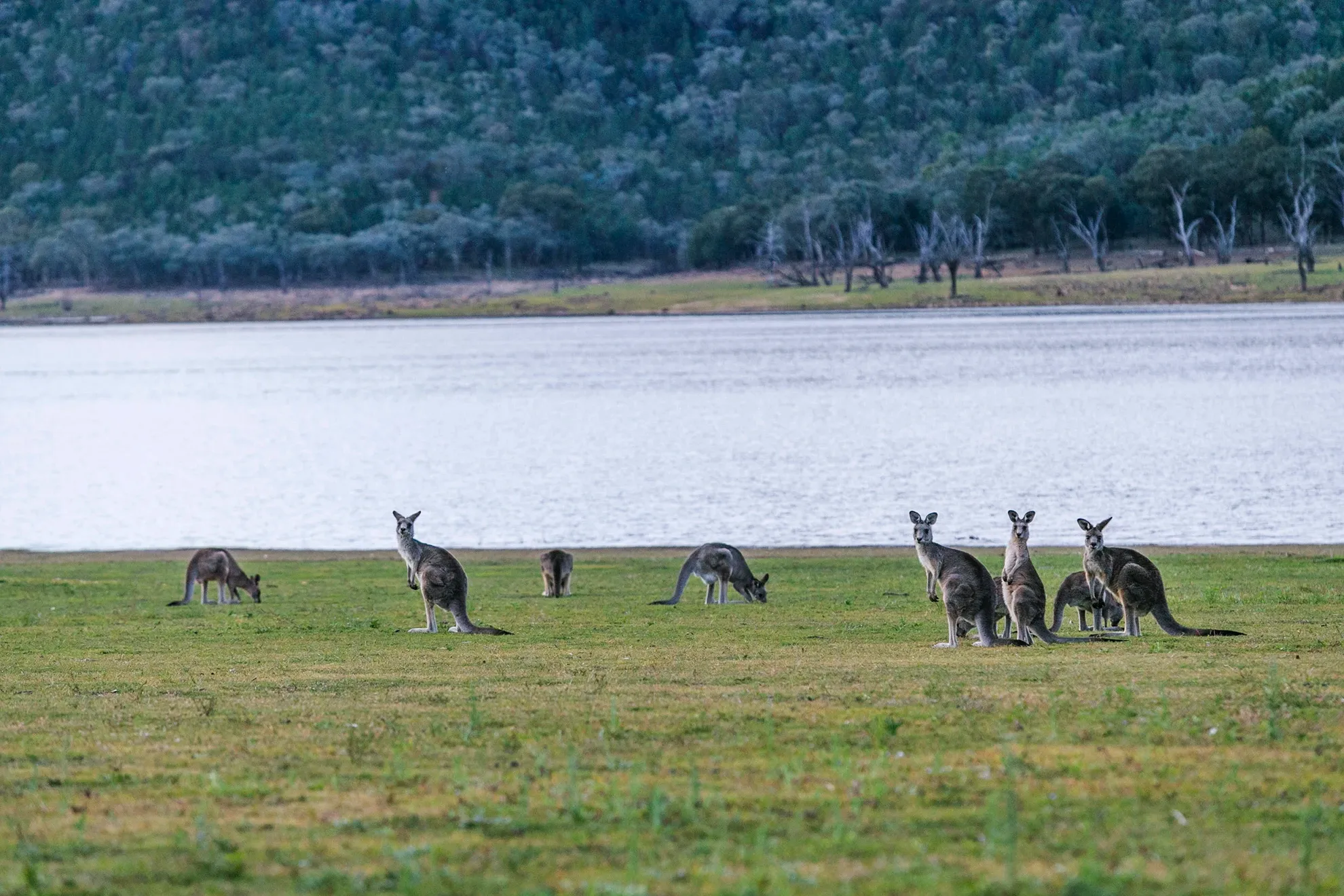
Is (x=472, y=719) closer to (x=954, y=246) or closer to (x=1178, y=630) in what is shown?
(x=1178, y=630)

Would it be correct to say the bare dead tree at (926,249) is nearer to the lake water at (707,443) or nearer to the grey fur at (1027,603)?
the lake water at (707,443)

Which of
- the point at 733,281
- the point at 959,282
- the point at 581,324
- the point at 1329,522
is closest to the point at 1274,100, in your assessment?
the point at 959,282

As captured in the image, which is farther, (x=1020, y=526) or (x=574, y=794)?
(x=1020, y=526)

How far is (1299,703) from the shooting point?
444 inches

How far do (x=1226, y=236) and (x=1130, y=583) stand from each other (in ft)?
416

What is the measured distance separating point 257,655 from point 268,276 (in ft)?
594

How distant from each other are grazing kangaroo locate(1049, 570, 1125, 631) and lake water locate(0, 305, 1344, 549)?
12.6 metres

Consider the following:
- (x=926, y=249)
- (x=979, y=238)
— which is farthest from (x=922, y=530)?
(x=926, y=249)

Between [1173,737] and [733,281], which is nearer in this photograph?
[1173,737]

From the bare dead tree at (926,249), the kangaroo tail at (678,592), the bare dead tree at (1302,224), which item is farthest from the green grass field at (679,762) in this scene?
the bare dead tree at (926,249)

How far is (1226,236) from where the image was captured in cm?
13562

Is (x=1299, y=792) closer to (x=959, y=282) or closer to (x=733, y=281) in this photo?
(x=959, y=282)

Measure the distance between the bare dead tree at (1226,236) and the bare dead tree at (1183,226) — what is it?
155 centimetres

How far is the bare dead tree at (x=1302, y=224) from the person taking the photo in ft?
372
